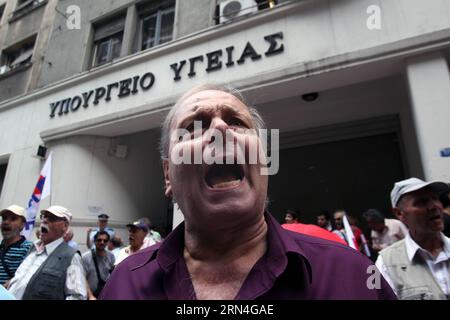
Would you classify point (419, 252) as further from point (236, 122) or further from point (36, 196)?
point (36, 196)

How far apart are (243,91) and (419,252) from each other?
4.02 meters

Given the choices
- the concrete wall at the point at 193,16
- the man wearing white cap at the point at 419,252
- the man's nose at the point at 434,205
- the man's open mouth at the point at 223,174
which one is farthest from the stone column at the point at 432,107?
the concrete wall at the point at 193,16

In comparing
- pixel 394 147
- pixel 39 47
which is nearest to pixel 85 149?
pixel 39 47

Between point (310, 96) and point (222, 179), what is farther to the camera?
point (310, 96)

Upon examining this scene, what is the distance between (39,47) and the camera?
948 centimetres

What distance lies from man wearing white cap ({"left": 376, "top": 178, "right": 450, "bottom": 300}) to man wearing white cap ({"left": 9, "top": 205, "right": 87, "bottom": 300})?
250 cm

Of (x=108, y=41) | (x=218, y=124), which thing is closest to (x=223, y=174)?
(x=218, y=124)

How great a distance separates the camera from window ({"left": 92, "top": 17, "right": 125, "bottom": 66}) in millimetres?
8164

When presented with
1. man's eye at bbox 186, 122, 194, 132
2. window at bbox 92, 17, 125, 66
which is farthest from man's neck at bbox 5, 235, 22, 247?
window at bbox 92, 17, 125, 66

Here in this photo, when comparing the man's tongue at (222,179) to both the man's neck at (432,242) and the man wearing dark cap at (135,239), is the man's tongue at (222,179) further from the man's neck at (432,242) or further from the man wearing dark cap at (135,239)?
the man wearing dark cap at (135,239)

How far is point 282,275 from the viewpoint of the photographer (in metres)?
1.00

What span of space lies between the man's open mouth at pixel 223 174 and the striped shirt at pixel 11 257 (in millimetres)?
3028
